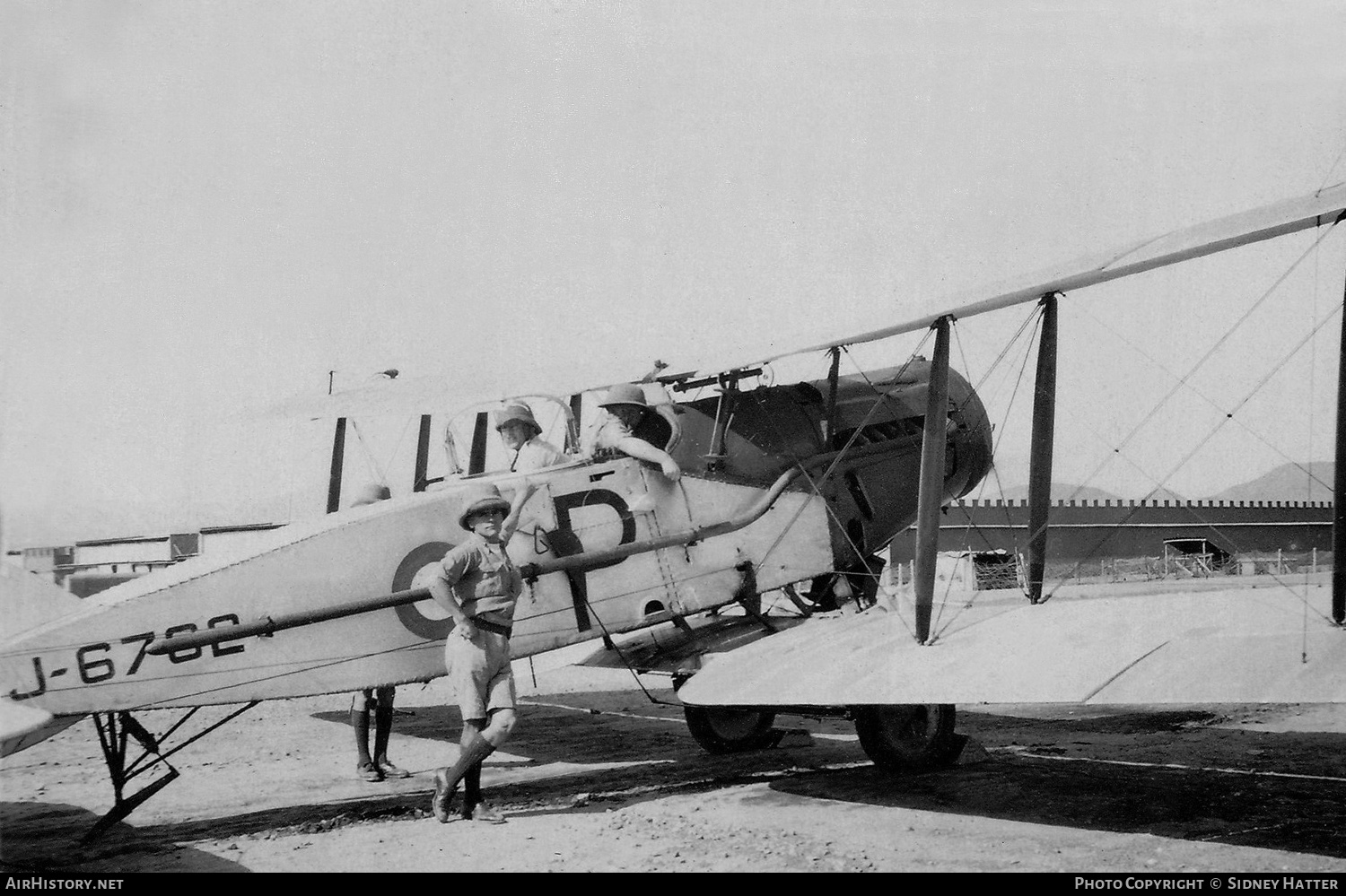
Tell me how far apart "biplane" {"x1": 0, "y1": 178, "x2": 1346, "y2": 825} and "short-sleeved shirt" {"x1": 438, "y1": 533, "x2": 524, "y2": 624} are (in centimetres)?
64

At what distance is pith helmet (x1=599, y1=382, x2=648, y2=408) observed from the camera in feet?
24.2

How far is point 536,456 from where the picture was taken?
24.0 feet

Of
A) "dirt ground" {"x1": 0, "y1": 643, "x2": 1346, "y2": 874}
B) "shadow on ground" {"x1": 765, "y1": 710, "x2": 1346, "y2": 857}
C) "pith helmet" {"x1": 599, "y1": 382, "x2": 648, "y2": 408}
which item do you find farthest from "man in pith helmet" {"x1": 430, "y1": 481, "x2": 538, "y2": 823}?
"shadow on ground" {"x1": 765, "y1": 710, "x2": 1346, "y2": 857}

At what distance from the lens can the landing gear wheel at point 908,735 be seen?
279 inches

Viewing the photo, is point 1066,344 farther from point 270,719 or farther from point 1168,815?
point 270,719

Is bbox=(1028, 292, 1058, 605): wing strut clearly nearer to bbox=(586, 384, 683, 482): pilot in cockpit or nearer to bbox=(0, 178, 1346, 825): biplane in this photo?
bbox=(0, 178, 1346, 825): biplane

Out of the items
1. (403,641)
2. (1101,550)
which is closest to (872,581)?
(403,641)

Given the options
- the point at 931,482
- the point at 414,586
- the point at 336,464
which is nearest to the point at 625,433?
the point at 414,586

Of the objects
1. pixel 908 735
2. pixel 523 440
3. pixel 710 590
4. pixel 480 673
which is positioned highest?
pixel 523 440

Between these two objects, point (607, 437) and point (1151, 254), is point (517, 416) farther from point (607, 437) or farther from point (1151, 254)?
point (1151, 254)

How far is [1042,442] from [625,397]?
2.75m

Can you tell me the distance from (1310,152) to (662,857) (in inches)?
241

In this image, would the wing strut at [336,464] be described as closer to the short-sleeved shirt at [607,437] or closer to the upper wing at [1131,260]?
the upper wing at [1131,260]

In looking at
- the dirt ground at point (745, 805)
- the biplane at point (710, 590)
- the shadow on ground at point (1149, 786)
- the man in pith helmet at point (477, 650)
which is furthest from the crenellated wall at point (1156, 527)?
the man in pith helmet at point (477, 650)
